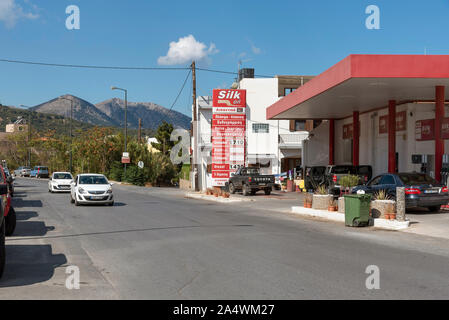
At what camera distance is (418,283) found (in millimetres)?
7941

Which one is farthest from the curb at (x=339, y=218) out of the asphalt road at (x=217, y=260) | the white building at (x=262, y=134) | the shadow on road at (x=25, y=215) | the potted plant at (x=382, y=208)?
the white building at (x=262, y=134)

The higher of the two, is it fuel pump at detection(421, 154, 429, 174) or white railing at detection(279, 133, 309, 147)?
white railing at detection(279, 133, 309, 147)

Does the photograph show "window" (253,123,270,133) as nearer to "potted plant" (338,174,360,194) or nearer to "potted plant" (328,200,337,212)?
"potted plant" (338,174,360,194)

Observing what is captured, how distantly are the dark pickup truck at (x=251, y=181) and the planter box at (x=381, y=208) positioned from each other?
A: 54.7ft

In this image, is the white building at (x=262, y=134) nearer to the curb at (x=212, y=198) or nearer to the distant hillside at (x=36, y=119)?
the curb at (x=212, y=198)

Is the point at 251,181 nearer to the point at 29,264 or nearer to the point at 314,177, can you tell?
the point at 314,177

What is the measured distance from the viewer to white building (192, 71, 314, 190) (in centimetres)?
4897

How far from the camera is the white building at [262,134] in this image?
4897 centimetres

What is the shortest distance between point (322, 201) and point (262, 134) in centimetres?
2930

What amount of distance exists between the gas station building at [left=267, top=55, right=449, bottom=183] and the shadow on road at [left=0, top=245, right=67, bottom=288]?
1401 centimetres
